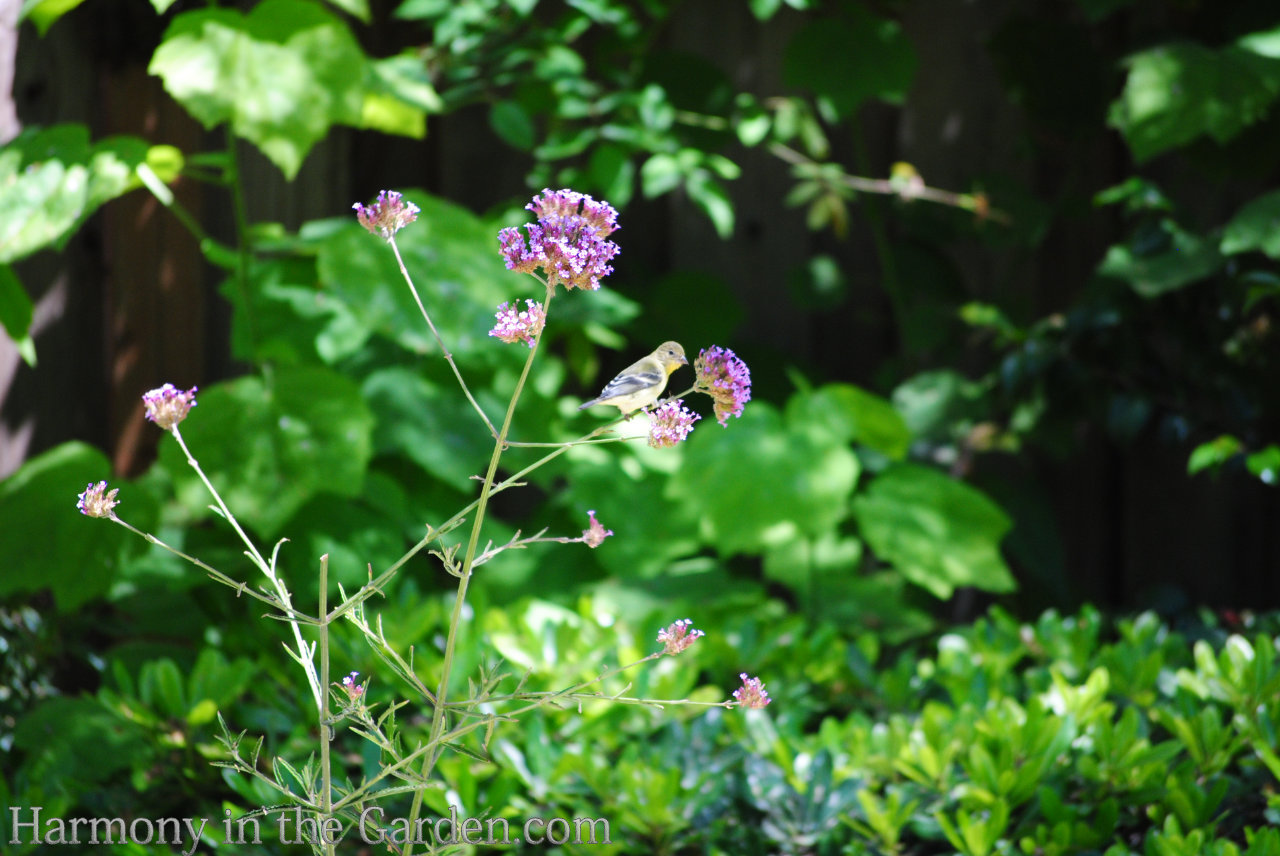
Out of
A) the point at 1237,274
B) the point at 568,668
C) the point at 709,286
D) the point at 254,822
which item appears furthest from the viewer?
the point at 709,286

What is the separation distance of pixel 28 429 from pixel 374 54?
1.16 meters

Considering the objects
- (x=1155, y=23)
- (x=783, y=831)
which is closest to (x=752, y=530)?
(x=783, y=831)

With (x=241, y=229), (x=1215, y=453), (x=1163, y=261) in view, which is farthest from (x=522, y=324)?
(x=1163, y=261)

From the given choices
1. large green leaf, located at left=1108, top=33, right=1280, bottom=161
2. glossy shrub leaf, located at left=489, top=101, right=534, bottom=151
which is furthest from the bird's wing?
large green leaf, located at left=1108, top=33, right=1280, bottom=161

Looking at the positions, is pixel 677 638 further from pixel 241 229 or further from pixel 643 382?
pixel 241 229

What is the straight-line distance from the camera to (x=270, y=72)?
4.61 feet

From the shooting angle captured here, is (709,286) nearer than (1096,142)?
Yes

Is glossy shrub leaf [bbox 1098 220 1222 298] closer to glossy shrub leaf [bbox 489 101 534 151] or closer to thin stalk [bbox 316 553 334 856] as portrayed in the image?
glossy shrub leaf [bbox 489 101 534 151]

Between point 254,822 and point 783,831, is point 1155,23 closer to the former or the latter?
point 783,831

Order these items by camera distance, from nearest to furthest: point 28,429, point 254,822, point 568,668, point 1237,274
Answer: point 254,822 → point 568,668 → point 28,429 → point 1237,274

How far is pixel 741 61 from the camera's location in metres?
2.57

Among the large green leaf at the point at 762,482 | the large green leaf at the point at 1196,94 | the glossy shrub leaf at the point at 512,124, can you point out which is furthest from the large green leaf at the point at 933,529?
the glossy shrub leaf at the point at 512,124

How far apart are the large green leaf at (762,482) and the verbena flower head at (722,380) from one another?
1000mm

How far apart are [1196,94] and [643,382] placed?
1.62 metres
